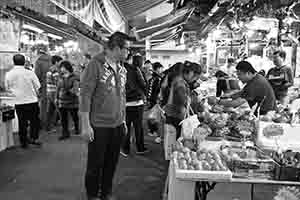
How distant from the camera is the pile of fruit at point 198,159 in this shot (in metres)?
2.21

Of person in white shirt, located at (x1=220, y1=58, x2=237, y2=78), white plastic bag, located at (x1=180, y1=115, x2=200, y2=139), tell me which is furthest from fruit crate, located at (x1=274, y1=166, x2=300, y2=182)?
person in white shirt, located at (x1=220, y1=58, x2=237, y2=78)

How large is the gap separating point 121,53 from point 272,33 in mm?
4569

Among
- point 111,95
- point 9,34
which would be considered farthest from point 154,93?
point 111,95

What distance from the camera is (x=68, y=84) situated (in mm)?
5898

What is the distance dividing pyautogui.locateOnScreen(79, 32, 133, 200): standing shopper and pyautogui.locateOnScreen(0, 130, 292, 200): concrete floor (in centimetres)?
69

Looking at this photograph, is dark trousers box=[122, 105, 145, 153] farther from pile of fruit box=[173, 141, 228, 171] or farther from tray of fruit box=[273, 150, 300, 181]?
tray of fruit box=[273, 150, 300, 181]

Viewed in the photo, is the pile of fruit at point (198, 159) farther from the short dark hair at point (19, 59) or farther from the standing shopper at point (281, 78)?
the standing shopper at point (281, 78)

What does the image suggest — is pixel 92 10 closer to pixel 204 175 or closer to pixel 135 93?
pixel 135 93

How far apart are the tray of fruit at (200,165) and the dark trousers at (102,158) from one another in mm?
752

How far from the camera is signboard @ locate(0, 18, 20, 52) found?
501 cm

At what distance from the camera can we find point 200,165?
7.30ft

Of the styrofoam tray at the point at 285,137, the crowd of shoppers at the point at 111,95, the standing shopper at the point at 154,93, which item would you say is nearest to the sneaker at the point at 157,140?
the crowd of shoppers at the point at 111,95

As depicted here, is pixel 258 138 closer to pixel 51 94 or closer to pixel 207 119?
pixel 207 119

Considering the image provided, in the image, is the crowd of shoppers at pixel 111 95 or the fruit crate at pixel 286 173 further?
the crowd of shoppers at pixel 111 95
